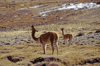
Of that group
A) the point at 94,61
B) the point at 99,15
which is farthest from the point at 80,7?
the point at 94,61

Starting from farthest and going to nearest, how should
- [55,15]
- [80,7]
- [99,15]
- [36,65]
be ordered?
[80,7] < [55,15] < [99,15] < [36,65]

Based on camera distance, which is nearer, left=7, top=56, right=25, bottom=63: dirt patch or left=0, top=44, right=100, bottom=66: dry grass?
left=0, top=44, right=100, bottom=66: dry grass

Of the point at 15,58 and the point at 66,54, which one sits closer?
the point at 15,58

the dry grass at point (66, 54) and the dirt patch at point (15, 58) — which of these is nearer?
A: the dry grass at point (66, 54)

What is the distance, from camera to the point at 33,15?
60.7 metres

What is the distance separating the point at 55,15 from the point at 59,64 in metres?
50.5

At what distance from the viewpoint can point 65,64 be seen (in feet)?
25.3

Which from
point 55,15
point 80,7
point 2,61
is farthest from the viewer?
point 80,7

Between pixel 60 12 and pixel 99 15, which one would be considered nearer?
pixel 99 15

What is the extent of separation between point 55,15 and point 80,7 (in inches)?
480

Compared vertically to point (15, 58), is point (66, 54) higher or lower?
lower

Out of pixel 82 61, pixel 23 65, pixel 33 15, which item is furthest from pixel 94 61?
pixel 33 15

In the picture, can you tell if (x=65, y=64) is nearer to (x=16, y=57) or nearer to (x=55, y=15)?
(x=16, y=57)

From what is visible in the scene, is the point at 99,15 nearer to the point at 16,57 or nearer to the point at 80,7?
the point at 80,7
